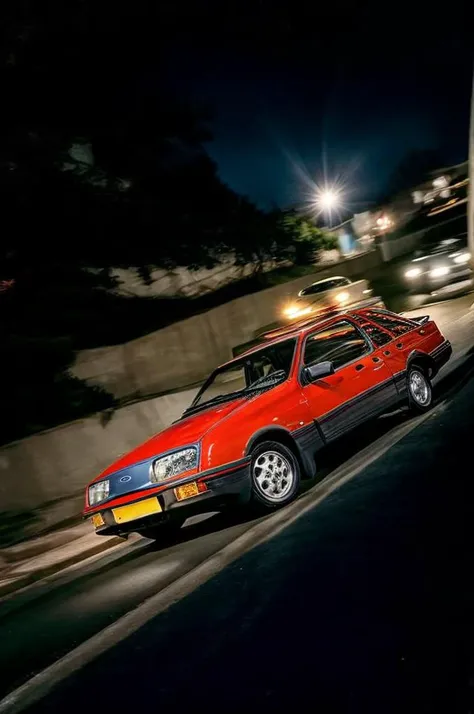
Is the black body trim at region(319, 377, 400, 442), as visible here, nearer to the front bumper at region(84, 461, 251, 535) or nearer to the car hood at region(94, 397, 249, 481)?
the car hood at region(94, 397, 249, 481)

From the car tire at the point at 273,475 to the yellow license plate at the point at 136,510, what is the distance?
840 mm

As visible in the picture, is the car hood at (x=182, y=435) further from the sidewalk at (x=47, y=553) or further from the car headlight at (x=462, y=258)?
the car headlight at (x=462, y=258)

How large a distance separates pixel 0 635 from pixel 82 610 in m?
0.68

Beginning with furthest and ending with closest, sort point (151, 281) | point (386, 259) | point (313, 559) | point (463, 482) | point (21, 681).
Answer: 1. point (386, 259)
2. point (151, 281)
3. point (463, 482)
4. point (313, 559)
5. point (21, 681)

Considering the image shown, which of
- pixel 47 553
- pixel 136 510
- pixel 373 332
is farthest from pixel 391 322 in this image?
pixel 47 553

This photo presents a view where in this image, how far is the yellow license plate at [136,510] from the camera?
4.91 m

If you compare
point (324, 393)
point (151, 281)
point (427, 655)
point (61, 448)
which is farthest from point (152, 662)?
point (151, 281)

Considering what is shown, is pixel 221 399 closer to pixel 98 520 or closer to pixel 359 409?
pixel 359 409

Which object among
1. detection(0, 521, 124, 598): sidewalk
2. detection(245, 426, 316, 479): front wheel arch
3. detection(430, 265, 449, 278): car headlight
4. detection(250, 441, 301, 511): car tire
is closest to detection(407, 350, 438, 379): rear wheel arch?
detection(245, 426, 316, 479): front wheel arch

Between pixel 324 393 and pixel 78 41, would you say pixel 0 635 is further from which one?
pixel 78 41

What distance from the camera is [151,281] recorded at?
20.5 metres

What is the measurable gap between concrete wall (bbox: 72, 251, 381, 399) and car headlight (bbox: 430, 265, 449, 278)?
19.0 ft

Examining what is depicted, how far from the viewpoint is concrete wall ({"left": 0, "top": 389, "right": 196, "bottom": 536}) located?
30.4ft

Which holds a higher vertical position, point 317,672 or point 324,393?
point 324,393
